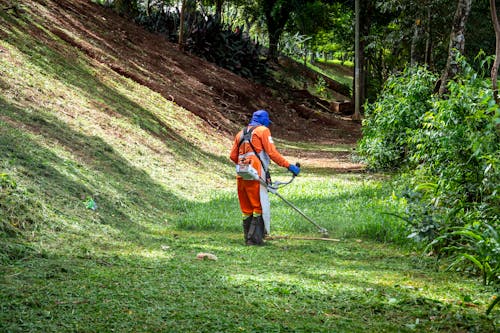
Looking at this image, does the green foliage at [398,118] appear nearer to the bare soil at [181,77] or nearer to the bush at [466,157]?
the bush at [466,157]

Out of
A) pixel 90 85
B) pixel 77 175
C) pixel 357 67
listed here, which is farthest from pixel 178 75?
pixel 77 175

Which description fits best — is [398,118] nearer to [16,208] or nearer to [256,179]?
[256,179]

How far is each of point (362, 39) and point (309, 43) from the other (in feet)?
26.1

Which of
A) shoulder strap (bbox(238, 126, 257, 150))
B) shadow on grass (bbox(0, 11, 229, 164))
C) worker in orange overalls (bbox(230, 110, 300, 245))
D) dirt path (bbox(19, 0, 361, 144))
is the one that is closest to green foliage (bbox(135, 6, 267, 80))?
dirt path (bbox(19, 0, 361, 144))

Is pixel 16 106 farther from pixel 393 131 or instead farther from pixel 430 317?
pixel 430 317

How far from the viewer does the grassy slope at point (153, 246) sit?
5.13 metres

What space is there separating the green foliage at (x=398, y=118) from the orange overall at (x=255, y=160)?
4.81 m

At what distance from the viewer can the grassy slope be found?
A: 5.13 meters

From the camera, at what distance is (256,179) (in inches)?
354

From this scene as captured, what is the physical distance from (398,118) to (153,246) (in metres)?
7.75

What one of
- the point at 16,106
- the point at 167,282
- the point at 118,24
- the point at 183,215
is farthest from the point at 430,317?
the point at 118,24

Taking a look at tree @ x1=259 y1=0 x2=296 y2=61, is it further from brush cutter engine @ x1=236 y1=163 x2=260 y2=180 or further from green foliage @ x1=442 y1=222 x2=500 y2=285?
green foliage @ x1=442 y1=222 x2=500 y2=285

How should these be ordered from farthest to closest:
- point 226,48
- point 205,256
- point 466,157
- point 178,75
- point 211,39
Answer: point 226,48 < point 211,39 < point 178,75 < point 466,157 < point 205,256

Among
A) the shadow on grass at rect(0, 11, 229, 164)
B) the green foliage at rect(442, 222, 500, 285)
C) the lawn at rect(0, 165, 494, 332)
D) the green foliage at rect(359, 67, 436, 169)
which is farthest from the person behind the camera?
the shadow on grass at rect(0, 11, 229, 164)
